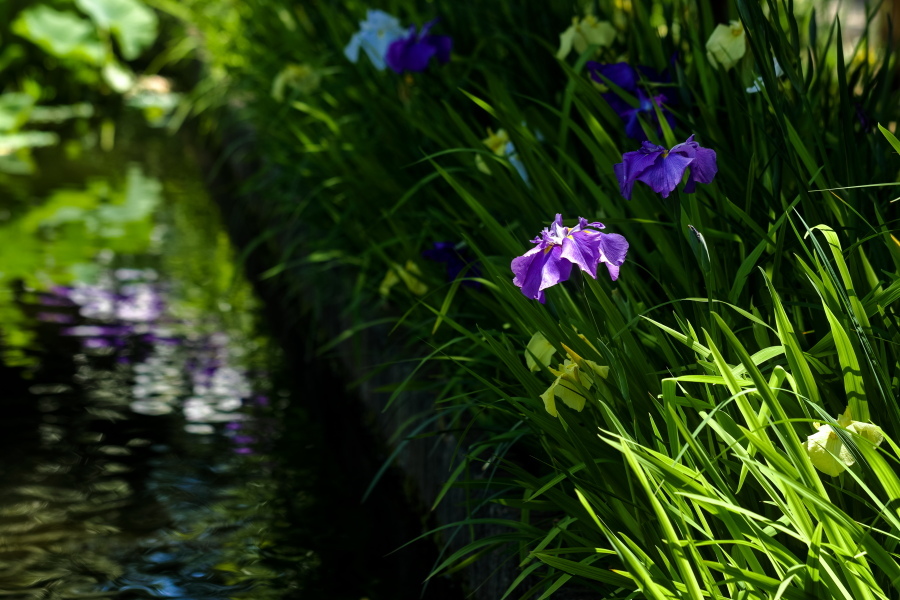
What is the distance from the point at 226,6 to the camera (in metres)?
6.22

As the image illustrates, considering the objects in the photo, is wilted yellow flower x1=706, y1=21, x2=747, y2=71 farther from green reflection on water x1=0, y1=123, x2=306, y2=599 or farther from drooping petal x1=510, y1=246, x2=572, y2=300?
green reflection on water x1=0, y1=123, x2=306, y2=599

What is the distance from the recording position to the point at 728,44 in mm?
2000

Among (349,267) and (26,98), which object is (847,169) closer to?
(349,267)

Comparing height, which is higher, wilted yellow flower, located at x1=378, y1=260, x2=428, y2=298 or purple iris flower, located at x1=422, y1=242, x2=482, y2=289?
purple iris flower, located at x1=422, y1=242, x2=482, y2=289

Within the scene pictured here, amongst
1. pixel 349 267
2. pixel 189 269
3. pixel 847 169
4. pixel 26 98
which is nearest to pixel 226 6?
pixel 26 98

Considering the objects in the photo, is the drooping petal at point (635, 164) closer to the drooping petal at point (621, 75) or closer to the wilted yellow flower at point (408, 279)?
the drooping petal at point (621, 75)

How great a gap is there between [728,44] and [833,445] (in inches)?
39.0

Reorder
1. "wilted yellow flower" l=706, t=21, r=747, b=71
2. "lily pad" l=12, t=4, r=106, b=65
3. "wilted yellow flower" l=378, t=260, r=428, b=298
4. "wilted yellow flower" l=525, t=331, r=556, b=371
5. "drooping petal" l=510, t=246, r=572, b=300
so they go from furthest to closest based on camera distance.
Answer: "lily pad" l=12, t=4, r=106, b=65, "wilted yellow flower" l=378, t=260, r=428, b=298, "wilted yellow flower" l=706, t=21, r=747, b=71, "wilted yellow flower" l=525, t=331, r=556, b=371, "drooping petal" l=510, t=246, r=572, b=300

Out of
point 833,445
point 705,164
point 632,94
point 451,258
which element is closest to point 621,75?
point 632,94

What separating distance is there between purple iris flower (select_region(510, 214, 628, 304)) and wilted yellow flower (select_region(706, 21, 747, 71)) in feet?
2.47

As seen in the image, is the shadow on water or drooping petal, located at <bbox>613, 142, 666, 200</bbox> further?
the shadow on water

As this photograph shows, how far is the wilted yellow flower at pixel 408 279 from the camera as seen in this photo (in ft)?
7.75

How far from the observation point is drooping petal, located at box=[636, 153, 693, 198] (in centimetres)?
144

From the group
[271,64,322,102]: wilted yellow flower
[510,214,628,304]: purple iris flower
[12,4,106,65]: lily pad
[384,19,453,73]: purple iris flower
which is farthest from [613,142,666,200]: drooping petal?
[12,4,106,65]: lily pad
